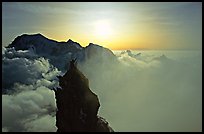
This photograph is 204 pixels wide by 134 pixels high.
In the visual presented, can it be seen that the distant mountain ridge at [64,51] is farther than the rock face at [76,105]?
Yes

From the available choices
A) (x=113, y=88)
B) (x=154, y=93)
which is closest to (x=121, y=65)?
(x=113, y=88)

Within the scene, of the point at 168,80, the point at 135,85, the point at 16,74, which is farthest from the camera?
the point at 135,85

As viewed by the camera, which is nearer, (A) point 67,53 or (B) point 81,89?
(B) point 81,89

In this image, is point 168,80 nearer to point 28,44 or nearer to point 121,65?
point 121,65

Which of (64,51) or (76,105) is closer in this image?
(76,105)

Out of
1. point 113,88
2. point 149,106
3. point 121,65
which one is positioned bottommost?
point 149,106

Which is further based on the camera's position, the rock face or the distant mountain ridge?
the distant mountain ridge

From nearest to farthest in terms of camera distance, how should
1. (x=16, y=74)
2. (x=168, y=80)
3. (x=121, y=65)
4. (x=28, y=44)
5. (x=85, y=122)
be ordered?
1. (x=85, y=122)
2. (x=16, y=74)
3. (x=28, y=44)
4. (x=168, y=80)
5. (x=121, y=65)

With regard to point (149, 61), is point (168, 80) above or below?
below
